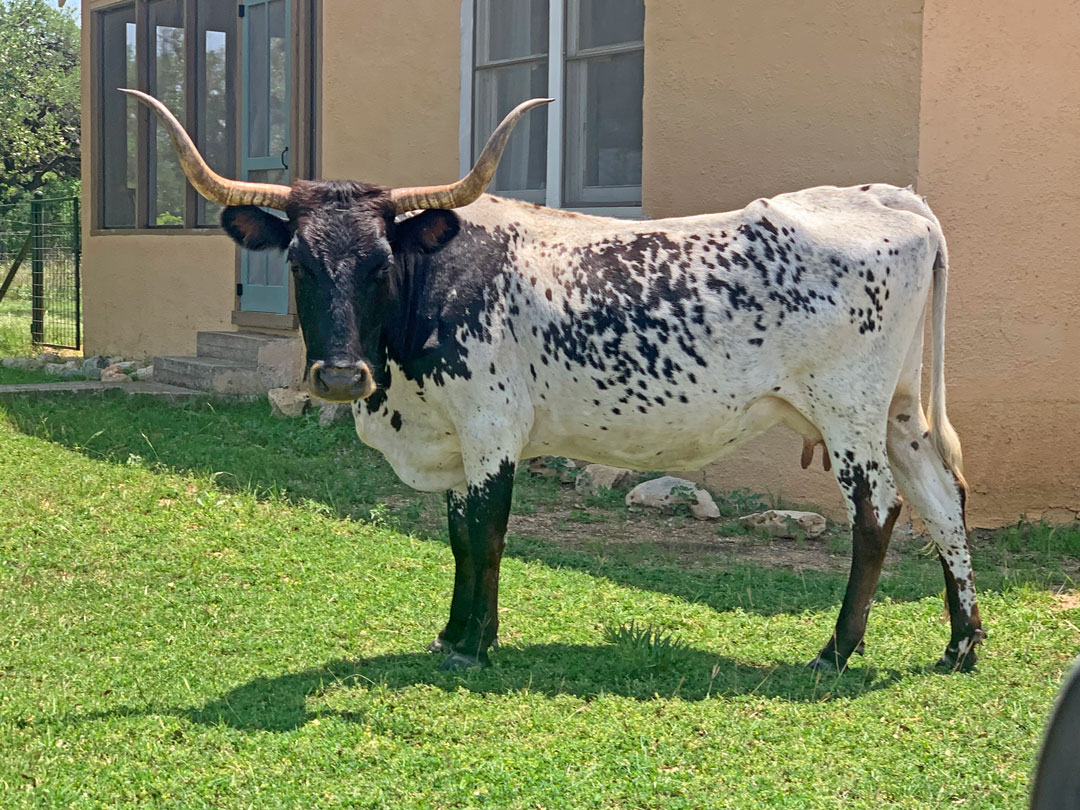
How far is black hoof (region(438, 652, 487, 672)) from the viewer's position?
4879 millimetres

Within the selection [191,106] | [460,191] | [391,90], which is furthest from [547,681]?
[191,106]

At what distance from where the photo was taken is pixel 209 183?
483 centimetres

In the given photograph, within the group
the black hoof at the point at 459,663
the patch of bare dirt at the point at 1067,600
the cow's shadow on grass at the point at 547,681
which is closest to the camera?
the cow's shadow on grass at the point at 547,681

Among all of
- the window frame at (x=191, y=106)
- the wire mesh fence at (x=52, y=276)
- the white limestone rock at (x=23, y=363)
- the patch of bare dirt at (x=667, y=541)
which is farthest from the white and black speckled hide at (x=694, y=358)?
→ the wire mesh fence at (x=52, y=276)

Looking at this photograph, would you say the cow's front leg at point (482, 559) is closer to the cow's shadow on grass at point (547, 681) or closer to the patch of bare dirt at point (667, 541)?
the cow's shadow on grass at point (547, 681)

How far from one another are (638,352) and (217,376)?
23.5 feet

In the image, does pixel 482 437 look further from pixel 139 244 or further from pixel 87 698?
pixel 139 244

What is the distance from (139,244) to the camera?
1421 cm

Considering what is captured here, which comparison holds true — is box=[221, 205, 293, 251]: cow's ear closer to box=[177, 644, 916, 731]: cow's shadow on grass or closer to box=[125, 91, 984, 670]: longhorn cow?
box=[125, 91, 984, 670]: longhorn cow

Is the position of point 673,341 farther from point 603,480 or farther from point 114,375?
point 114,375

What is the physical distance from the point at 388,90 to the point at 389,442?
20.6ft

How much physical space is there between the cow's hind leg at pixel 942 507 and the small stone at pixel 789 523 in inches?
78.3

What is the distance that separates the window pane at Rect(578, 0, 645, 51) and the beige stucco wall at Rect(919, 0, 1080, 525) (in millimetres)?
2380

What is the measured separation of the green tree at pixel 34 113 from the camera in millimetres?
35719
